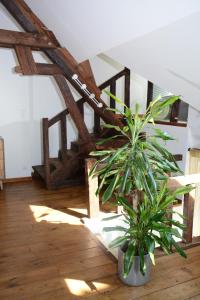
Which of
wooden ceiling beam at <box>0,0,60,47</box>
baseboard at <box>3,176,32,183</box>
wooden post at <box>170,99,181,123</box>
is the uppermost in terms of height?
wooden ceiling beam at <box>0,0,60,47</box>

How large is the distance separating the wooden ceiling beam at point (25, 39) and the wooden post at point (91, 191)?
1.93 metres

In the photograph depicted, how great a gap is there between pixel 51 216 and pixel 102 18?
2379 millimetres

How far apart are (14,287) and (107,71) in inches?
176

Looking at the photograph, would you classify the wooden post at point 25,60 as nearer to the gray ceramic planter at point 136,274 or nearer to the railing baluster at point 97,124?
the railing baluster at point 97,124

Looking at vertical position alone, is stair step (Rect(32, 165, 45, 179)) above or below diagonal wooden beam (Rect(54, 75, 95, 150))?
below

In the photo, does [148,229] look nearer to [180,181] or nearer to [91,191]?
[180,181]

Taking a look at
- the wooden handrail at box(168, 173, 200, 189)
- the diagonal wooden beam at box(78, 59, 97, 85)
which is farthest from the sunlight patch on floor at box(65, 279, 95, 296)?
the diagonal wooden beam at box(78, 59, 97, 85)

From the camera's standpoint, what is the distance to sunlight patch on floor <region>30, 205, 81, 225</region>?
3068mm

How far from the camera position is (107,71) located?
537 centimetres

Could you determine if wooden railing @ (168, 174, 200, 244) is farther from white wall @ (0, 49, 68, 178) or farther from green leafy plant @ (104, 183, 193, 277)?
white wall @ (0, 49, 68, 178)

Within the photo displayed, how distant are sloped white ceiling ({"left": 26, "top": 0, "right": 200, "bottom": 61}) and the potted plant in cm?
74

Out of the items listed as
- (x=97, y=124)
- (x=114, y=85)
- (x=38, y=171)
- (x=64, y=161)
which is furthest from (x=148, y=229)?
(x=114, y=85)

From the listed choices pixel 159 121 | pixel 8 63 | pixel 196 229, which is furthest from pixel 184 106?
pixel 8 63

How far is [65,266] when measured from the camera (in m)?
2.20
